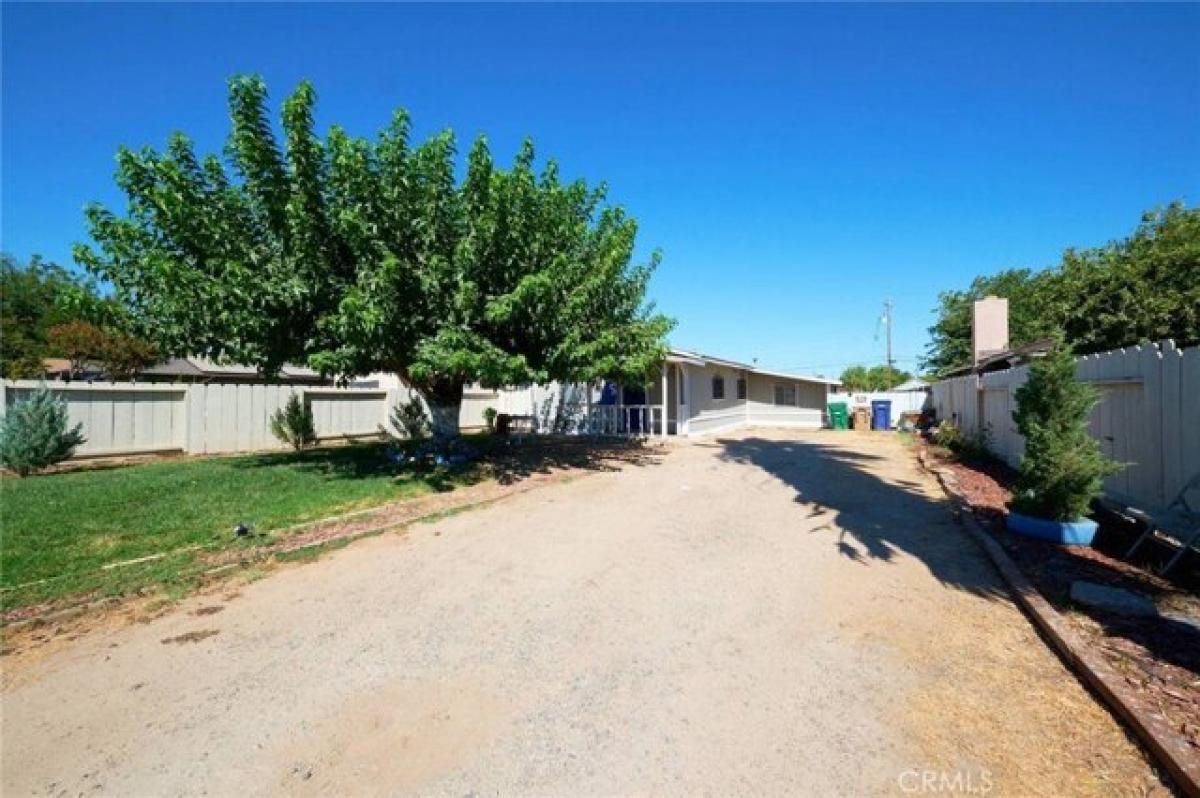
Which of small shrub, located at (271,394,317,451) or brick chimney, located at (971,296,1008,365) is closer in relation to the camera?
small shrub, located at (271,394,317,451)

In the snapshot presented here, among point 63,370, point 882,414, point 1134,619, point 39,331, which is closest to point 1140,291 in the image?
point 882,414

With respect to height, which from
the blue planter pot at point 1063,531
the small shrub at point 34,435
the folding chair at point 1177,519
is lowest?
the blue planter pot at point 1063,531

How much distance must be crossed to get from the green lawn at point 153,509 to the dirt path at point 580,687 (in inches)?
57.5

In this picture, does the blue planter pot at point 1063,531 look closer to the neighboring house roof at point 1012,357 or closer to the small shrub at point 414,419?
the neighboring house roof at point 1012,357

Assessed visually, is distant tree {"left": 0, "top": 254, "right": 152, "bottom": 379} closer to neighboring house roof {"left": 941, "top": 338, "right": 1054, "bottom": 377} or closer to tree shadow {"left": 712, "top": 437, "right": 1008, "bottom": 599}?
tree shadow {"left": 712, "top": 437, "right": 1008, "bottom": 599}

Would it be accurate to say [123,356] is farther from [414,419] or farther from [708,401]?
[708,401]

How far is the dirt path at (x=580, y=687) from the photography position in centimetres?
251

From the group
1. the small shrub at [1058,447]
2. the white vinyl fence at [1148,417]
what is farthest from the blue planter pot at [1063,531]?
the white vinyl fence at [1148,417]

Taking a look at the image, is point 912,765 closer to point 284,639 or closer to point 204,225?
point 284,639

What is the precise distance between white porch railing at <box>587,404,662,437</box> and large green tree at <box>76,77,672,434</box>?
8444 millimetres

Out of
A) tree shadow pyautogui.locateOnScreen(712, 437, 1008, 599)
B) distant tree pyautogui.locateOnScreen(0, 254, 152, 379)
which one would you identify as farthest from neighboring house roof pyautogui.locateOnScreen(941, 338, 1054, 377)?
distant tree pyautogui.locateOnScreen(0, 254, 152, 379)

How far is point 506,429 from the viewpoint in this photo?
56.3ft

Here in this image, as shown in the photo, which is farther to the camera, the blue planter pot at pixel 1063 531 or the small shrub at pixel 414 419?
the small shrub at pixel 414 419

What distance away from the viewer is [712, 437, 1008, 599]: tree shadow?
209 inches
